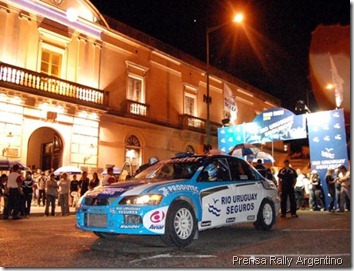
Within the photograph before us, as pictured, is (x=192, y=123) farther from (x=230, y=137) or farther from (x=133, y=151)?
(x=230, y=137)

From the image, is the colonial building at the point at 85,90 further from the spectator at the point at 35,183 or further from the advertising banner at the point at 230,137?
the advertising banner at the point at 230,137

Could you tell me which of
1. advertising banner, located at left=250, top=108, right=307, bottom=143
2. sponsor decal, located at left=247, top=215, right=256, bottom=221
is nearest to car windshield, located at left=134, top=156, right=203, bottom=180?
sponsor decal, located at left=247, top=215, right=256, bottom=221

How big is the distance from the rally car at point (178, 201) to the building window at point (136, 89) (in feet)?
53.0

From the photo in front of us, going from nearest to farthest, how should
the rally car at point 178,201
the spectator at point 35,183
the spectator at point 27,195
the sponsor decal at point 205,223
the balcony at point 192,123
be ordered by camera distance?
the rally car at point 178,201
the sponsor decal at point 205,223
the spectator at point 27,195
the spectator at point 35,183
the balcony at point 192,123

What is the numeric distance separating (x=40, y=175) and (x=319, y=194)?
1239 centimetres

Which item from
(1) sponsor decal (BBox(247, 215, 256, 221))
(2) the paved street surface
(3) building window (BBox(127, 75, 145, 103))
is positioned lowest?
(2) the paved street surface

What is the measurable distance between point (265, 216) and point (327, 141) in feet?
26.2

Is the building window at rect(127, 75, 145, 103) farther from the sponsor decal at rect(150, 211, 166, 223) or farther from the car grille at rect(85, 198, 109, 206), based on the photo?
the sponsor decal at rect(150, 211, 166, 223)

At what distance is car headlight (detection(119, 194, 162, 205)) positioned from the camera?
6184 mm

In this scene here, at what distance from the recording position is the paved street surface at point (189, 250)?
5137 millimetres

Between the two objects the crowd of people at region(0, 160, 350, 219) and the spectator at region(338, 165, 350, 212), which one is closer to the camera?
the crowd of people at region(0, 160, 350, 219)

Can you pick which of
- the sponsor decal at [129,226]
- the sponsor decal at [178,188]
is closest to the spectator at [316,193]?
the sponsor decal at [178,188]

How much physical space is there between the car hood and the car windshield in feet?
1.49

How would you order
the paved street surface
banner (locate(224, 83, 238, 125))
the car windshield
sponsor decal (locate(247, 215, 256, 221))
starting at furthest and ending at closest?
banner (locate(224, 83, 238, 125)) → sponsor decal (locate(247, 215, 256, 221)) → the car windshield → the paved street surface
